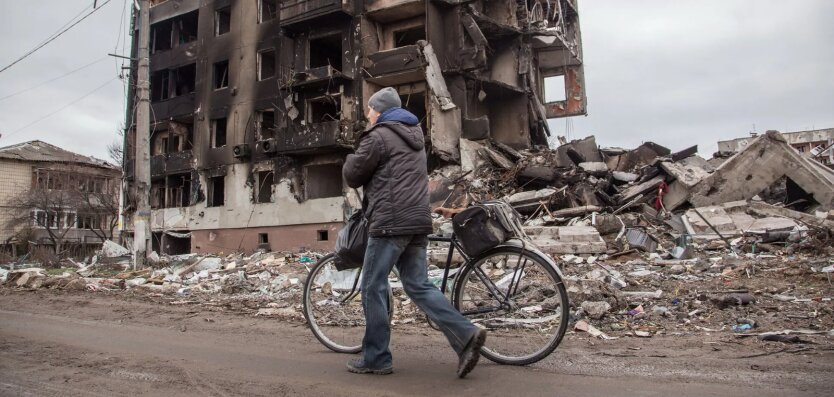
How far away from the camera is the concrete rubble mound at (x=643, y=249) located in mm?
5309

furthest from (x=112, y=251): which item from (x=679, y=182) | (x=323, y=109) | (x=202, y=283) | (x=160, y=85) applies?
(x=679, y=182)

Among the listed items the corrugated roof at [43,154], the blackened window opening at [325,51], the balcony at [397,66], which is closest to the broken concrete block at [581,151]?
the balcony at [397,66]

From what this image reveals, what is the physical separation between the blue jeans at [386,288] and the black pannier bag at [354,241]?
22 centimetres

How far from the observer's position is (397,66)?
21.2 m

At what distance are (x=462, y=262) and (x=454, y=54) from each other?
19.0m

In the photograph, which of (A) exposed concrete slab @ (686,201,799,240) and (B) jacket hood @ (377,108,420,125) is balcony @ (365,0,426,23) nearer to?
(A) exposed concrete slab @ (686,201,799,240)

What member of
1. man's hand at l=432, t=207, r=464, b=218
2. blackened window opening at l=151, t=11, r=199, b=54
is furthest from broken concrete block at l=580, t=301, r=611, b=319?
blackened window opening at l=151, t=11, r=199, b=54

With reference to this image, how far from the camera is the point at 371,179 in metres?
3.31

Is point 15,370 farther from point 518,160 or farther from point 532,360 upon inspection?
point 518,160

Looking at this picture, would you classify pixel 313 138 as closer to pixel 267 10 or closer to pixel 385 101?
pixel 267 10

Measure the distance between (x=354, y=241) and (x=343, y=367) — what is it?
882 mm

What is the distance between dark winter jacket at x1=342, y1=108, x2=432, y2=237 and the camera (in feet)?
10.4

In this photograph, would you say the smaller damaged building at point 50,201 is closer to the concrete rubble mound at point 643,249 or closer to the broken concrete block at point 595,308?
the concrete rubble mound at point 643,249

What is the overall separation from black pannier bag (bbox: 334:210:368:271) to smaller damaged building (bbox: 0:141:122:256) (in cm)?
3992
